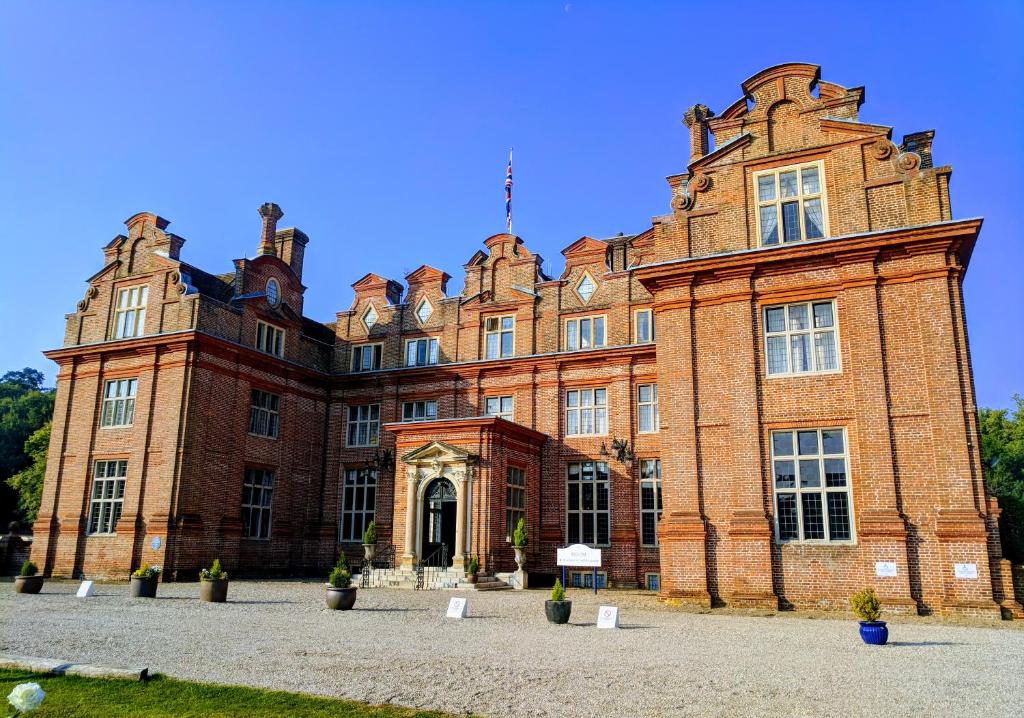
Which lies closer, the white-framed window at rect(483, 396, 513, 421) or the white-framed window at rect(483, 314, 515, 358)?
the white-framed window at rect(483, 396, 513, 421)

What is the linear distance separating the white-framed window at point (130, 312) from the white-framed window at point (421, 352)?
34.2ft

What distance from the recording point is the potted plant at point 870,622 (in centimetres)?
1238

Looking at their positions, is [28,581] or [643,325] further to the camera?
[643,325]

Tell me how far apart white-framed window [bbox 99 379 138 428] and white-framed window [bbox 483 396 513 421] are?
42.9 ft

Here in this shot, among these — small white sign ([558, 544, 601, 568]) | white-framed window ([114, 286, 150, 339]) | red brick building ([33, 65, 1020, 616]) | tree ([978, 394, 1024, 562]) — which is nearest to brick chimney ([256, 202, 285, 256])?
red brick building ([33, 65, 1020, 616])

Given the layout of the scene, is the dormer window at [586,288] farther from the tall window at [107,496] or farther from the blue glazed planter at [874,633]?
the blue glazed planter at [874,633]

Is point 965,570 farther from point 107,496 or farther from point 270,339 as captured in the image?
point 107,496

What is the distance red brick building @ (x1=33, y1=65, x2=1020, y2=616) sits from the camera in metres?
17.6

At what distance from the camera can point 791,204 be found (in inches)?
787

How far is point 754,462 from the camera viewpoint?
1845 centimetres

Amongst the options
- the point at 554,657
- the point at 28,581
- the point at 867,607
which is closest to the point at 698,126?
the point at 867,607

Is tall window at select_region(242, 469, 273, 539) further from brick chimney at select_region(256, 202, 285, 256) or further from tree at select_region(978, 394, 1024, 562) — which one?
tree at select_region(978, 394, 1024, 562)

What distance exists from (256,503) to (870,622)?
75.2ft

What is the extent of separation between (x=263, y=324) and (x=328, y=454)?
20.5 ft
